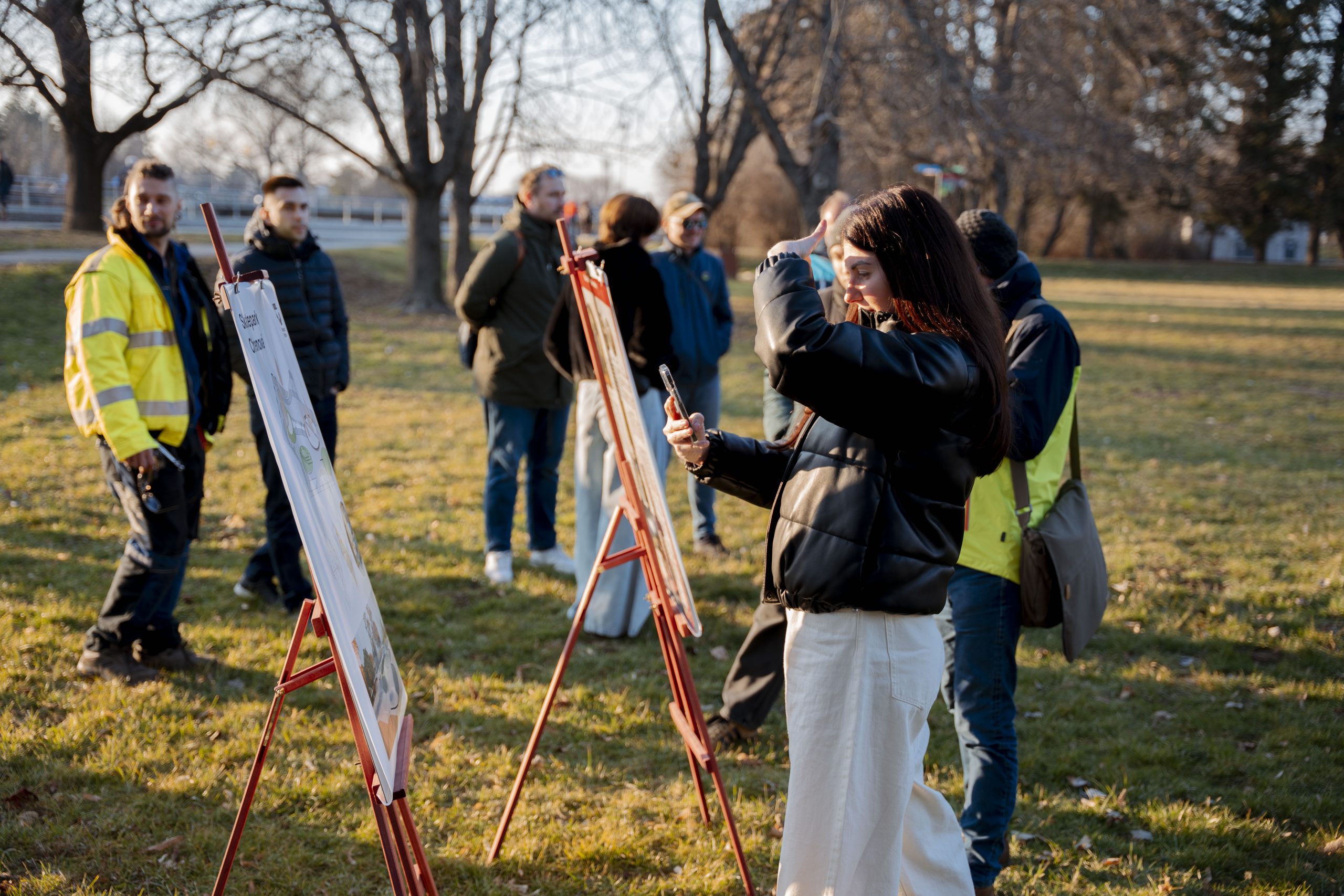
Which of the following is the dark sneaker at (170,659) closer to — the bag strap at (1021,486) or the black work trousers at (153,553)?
the black work trousers at (153,553)

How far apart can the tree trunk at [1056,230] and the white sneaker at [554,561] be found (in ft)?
138

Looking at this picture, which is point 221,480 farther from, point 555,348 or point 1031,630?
point 1031,630

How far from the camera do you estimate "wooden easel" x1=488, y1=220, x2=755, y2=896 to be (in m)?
3.18

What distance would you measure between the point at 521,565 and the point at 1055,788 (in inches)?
138

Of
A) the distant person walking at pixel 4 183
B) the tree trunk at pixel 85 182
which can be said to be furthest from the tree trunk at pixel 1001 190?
the distant person walking at pixel 4 183

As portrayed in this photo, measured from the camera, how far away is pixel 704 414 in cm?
624

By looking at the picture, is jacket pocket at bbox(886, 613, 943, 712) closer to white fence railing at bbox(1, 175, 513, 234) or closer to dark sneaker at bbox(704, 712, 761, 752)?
dark sneaker at bbox(704, 712, 761, 752)

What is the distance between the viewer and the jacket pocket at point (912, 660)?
7.75ft

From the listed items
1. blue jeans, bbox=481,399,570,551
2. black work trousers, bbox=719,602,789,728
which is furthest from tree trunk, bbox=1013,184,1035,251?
black work trousers, bbox=719,602,789,728

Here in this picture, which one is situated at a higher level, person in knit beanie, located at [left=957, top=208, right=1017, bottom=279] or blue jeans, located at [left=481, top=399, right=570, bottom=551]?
person in knit beanie, located at [left=957, top=208, right=1017, bottom=279]

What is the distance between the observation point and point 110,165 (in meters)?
52.5

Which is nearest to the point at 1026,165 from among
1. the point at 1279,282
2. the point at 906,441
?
the point at 906,441

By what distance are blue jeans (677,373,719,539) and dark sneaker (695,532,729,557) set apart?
0.02 metres

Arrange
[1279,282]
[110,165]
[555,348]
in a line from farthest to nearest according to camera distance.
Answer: [110,165] < [1279,282] < [555,348]
